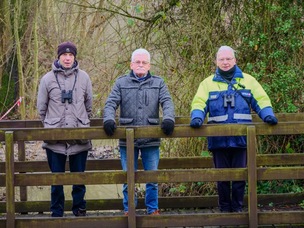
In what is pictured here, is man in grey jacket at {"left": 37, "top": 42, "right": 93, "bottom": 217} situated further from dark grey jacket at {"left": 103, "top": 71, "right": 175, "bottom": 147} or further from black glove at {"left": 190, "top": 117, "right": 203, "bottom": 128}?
black glove at {"left": 190, "top": 117, "right": 203, "bottom": 128}

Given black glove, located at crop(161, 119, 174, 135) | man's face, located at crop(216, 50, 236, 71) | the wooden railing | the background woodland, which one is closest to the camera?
black glove, located at crop(161, 119, 174, 135)

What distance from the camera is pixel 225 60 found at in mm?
7551

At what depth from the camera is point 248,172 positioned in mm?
7301

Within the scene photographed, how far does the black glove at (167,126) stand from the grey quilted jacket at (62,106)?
3.08ft

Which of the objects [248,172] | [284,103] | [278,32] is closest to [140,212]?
[248,172]

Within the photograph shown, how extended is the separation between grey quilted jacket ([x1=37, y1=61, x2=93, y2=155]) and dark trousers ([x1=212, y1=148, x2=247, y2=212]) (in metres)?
1.34

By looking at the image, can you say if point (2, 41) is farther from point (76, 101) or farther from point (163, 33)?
point (76, 101)

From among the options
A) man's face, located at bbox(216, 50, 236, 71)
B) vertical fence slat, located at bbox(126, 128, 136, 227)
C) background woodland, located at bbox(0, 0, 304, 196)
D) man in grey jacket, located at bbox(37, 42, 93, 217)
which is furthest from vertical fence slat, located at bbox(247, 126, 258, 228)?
background woodland, located at bbox(0, 0, 304, 196)

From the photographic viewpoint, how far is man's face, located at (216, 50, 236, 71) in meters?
7.52

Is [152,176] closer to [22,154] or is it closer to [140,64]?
[140,64]

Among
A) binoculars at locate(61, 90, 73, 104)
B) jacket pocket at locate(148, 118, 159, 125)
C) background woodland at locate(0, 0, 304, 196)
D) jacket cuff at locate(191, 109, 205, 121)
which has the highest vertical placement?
background woodland at locate(0, 0, 304, 196)

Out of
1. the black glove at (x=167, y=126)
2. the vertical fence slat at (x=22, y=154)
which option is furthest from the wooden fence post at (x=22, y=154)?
the black glove at (x=167, y=126)

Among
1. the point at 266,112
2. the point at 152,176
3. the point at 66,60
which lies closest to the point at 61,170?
the point at 152,176

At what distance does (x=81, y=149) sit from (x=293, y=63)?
4030 mm
